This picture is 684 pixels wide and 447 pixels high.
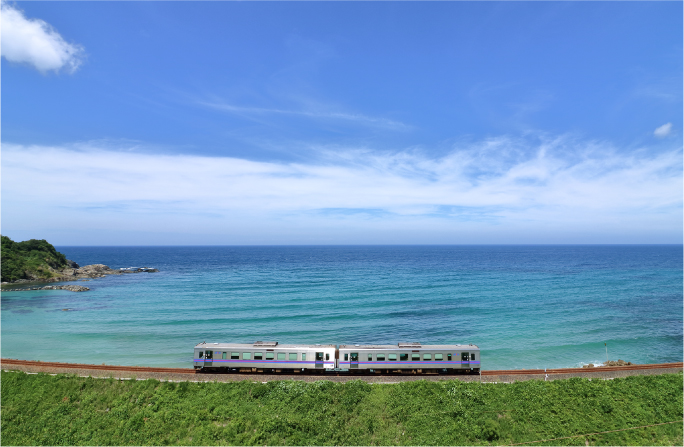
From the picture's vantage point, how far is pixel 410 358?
96.8 ft

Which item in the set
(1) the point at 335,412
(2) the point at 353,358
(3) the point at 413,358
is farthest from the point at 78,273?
(3) the point at 413,358

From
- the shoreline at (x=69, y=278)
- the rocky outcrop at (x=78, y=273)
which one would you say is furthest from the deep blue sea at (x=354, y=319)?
the rocky outcrop at (x=78, y=273)

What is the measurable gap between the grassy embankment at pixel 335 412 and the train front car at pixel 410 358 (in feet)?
11.7

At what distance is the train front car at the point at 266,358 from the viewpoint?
29.5 meters

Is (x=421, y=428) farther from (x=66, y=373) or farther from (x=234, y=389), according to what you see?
(x=66, y=373)

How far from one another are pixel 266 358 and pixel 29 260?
10721cm

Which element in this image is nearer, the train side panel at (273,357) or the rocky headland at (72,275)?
the train side panel at (273,357)

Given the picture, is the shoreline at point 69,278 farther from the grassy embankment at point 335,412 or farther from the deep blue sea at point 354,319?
the grassy embankment at point 335,412

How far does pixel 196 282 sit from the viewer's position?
9425cm

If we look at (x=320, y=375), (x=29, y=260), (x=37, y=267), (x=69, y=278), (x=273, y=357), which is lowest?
(x=320, y=375)

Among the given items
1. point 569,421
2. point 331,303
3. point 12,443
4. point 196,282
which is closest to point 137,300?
point 196,282

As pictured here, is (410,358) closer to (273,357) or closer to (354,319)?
(273,357)

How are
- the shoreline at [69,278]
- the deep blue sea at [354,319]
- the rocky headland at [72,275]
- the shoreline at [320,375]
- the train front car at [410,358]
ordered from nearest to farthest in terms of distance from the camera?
the shoreline at [320,375] < the train front car at [410,358] < the deep blue sea at [354,319] < the shoreline at [69,278] < the rocky headland at [72,275]

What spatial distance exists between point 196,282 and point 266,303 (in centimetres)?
3917
